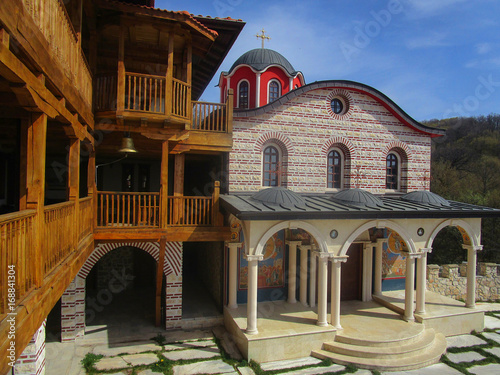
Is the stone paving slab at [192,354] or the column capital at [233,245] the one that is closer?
the stone paving slab at [192,354]

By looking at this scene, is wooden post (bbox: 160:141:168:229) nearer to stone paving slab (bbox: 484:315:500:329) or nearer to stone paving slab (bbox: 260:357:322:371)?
stone paving slab (bbox: 260:357:322:371)

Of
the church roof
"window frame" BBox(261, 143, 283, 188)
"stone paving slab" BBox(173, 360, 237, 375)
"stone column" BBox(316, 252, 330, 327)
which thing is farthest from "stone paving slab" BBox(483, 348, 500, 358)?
the church roof

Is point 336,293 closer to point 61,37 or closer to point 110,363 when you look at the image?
point 110,363

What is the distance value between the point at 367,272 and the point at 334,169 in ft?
11.6

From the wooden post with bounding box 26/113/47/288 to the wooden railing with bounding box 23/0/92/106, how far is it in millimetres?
1084

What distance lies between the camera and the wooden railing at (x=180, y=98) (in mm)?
7957

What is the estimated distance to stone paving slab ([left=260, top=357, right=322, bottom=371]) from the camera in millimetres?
7582

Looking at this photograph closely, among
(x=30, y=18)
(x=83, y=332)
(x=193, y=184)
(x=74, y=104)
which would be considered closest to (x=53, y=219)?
(x=74, y=104)

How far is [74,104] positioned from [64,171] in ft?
24.4

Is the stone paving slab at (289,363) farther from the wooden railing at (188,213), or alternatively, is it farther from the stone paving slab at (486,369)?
the wooden railing at (188,213)

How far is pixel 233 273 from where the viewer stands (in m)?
9.61

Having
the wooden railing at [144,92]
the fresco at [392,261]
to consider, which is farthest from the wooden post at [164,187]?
the fresco at [392,261]

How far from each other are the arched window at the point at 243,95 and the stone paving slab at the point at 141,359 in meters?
11.1

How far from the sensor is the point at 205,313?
9938 millimetres
